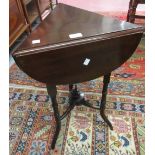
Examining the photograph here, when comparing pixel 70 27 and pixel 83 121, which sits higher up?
pixel 70 27

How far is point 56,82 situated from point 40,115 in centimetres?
76

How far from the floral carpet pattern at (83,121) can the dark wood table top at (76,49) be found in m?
0.64

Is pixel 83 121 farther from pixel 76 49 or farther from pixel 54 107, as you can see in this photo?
pixel 76 49

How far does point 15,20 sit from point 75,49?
72.0 inches

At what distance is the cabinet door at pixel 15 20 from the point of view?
8.25 ft

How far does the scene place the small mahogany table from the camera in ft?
3.53

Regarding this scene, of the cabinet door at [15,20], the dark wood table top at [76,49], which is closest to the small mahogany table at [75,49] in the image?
the dark wood table top at [76,49]

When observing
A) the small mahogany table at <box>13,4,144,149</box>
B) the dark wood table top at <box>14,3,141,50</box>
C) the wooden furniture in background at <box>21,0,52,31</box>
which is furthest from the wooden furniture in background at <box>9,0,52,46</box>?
the small mahogany table at <box>13,4,144,149</box>

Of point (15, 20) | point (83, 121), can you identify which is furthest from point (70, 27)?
point (15, 20)

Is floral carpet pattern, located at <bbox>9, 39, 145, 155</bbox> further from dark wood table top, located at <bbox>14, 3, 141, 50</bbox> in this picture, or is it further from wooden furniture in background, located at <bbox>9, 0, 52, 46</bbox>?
dark wood table top, located at <bbox>14, 3, 141, 50</bbox>

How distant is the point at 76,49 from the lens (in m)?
1.09
